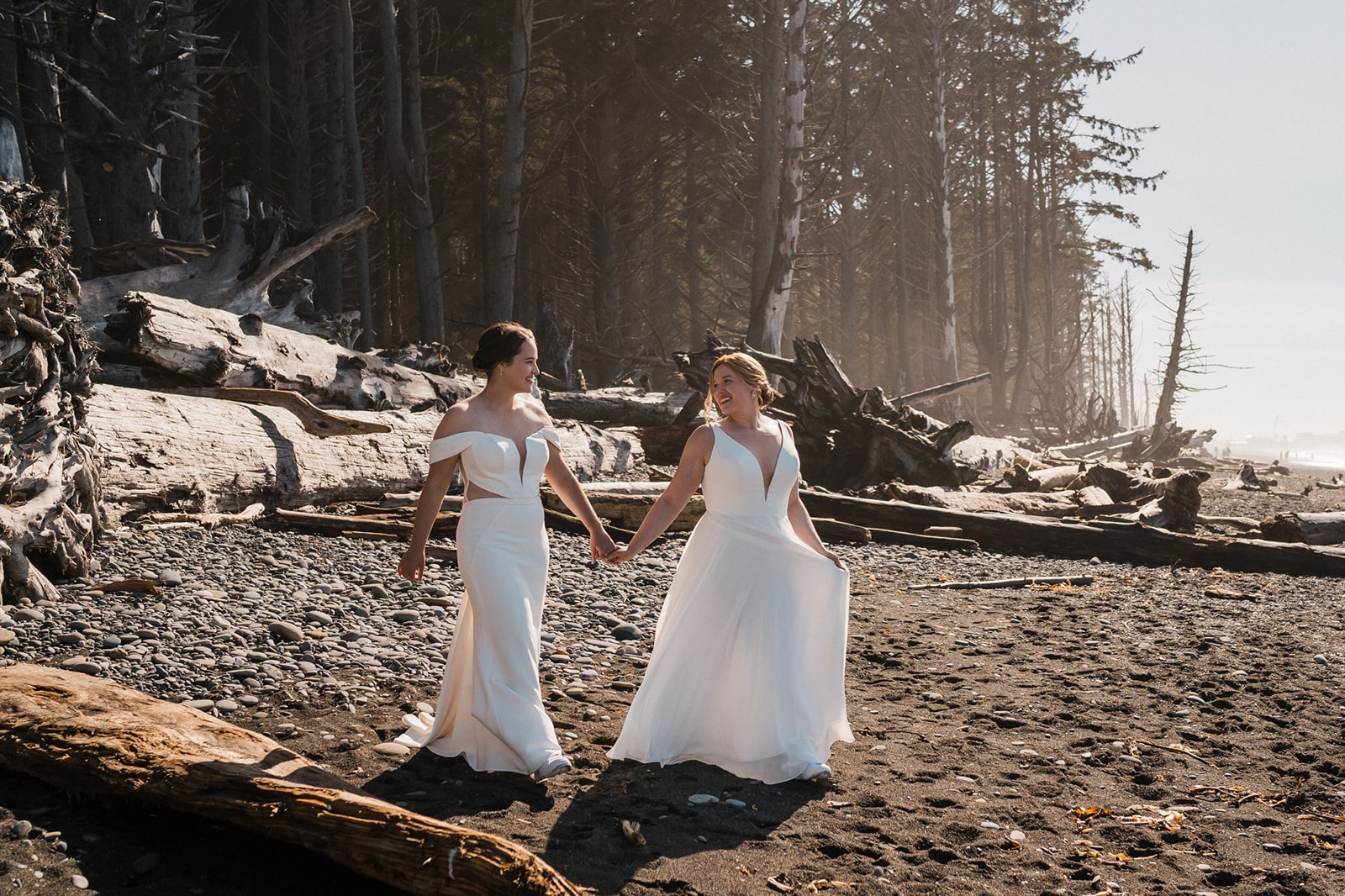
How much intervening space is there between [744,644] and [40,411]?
556cm

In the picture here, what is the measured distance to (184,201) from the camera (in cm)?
1797

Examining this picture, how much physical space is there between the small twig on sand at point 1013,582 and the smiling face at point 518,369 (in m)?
5.94

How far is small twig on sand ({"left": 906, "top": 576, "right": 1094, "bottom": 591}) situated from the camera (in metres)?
10.0

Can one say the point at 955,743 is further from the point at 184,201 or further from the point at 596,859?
the point at 184,201

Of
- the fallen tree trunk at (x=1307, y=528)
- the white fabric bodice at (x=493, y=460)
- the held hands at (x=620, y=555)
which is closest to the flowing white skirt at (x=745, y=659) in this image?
the held hands at (x=620, y=555)

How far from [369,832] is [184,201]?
1735 centimetres

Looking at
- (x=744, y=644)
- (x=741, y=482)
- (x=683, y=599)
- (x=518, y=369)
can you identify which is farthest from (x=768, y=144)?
(x=744, y=644)

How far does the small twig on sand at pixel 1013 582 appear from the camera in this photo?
10.0 meters

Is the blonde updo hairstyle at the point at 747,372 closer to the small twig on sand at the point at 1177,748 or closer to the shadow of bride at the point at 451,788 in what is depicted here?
the shadow of bride at the point at 451,788

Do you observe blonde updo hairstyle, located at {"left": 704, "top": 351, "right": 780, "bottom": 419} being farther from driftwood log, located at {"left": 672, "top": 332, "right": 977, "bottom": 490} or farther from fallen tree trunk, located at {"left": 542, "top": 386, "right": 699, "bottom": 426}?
fallen tree trunk, located at {"left": 542, "top": 386, "right": 699, "bottom": 426}

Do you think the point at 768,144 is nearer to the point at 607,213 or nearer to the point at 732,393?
the point at 607,213

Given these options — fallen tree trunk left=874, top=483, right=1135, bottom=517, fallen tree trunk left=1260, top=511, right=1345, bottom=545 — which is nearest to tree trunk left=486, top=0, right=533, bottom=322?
fallen tree trunk left=874, top=483, right=1135, bottom=517

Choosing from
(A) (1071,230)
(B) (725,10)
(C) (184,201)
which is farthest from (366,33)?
(A) (1071,230)

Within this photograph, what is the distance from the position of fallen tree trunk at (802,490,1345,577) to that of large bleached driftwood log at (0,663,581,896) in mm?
9351
